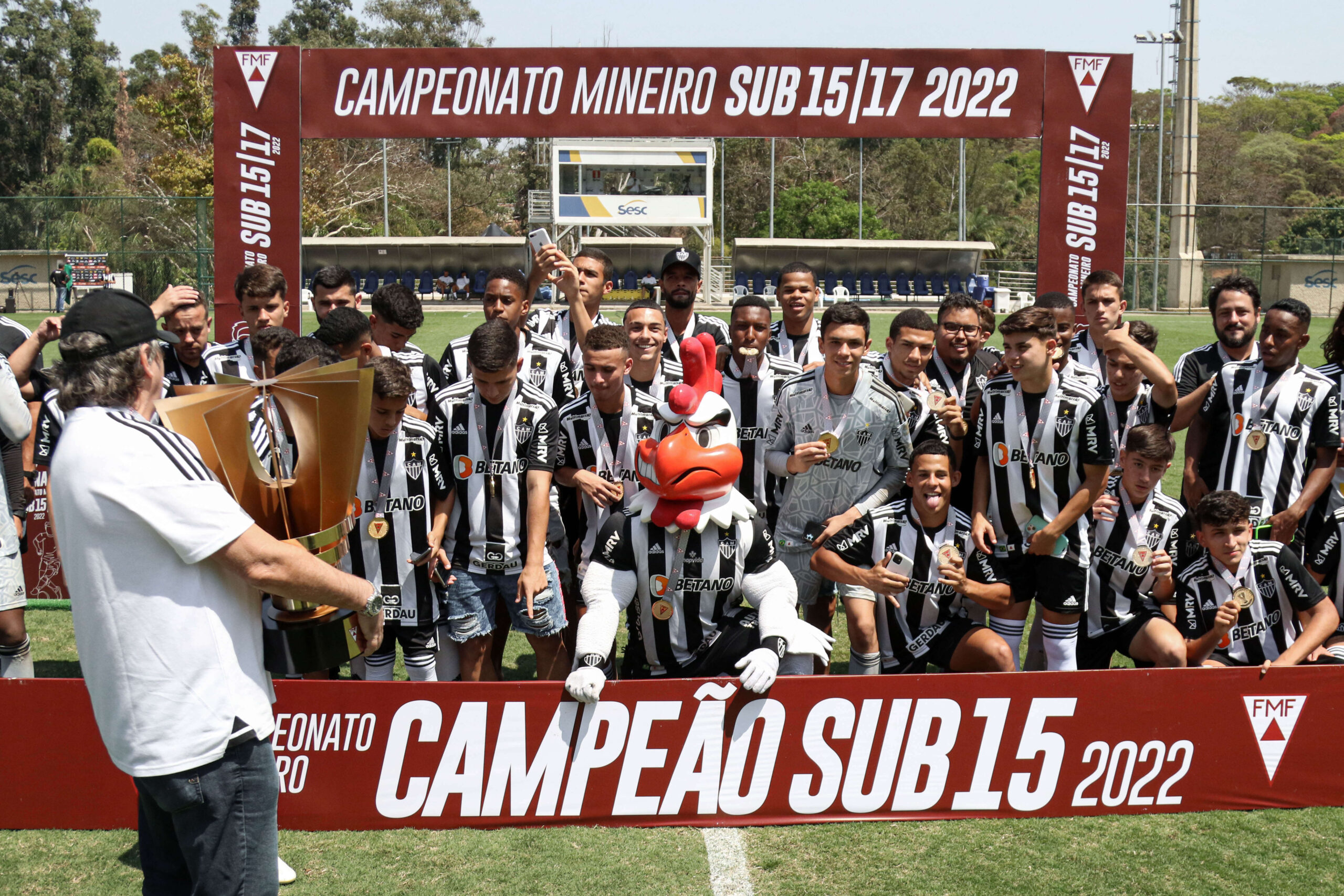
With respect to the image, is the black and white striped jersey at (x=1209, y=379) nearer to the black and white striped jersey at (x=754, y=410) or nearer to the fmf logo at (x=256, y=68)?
the black and white striped jersey at (x=754, y=410)

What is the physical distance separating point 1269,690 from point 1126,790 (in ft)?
2.32

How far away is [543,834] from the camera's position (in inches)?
169

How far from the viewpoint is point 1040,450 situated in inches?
203

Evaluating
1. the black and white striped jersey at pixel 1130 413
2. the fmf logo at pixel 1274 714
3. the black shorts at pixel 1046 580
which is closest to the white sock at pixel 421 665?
the black shorts at pixel 1046 580

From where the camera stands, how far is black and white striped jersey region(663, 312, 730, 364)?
20.5 ft

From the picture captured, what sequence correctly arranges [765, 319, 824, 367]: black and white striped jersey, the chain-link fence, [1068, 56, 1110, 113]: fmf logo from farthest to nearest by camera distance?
the chain-link fence → [1068, 56, 1110, 113]: fmf logo → [765, 319, 824, 367]: black and white striped jersey

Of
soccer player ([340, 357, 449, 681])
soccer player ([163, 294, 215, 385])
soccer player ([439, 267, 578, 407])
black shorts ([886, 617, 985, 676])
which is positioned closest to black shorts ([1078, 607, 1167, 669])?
black shorts ([886, 617, 985, 676])

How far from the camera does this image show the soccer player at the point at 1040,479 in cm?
507

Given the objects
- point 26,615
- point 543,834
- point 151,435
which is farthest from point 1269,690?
point 26,615

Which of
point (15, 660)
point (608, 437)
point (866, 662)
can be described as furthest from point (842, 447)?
point (15, 660)

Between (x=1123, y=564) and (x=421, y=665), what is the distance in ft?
11.3

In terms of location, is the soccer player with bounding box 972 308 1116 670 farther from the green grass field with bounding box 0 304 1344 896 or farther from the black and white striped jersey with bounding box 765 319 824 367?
the black and white striped jersey with bounding box 765 319 824 367

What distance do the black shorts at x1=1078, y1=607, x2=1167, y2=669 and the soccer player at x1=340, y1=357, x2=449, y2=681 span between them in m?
3.19

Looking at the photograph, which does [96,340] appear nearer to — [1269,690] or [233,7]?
[1269,690]
